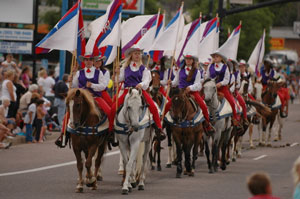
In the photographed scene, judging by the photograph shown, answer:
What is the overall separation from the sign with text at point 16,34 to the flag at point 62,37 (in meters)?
9.58

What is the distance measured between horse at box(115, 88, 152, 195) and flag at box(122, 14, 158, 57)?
411 cm

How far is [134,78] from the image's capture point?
15.8m

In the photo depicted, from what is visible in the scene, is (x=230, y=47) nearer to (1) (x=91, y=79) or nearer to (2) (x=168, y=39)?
(2) (x=168, y=39)

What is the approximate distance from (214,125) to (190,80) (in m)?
1.85

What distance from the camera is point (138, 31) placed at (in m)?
19.8

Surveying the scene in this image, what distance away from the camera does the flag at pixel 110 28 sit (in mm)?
17062

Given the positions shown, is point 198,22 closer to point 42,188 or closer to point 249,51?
point 42,188

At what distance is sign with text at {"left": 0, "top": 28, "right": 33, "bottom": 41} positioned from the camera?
26.2 m

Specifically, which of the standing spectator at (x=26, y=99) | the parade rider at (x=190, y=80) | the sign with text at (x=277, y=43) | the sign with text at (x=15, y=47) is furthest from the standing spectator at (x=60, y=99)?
the sign with text at (x=277, y=43)

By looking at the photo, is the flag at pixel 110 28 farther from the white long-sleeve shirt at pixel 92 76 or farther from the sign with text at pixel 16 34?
the sign with text at pixel 16 34

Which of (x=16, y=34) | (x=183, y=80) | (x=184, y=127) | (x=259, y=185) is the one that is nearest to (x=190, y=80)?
(x=183, y=80)

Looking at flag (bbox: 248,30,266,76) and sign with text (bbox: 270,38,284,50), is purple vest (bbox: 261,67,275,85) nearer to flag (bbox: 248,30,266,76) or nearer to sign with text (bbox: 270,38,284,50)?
flag (bbox: 248,30,266,76)

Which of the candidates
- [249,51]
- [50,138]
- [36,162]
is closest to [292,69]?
[249,51]

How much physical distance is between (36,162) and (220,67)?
4879mm
